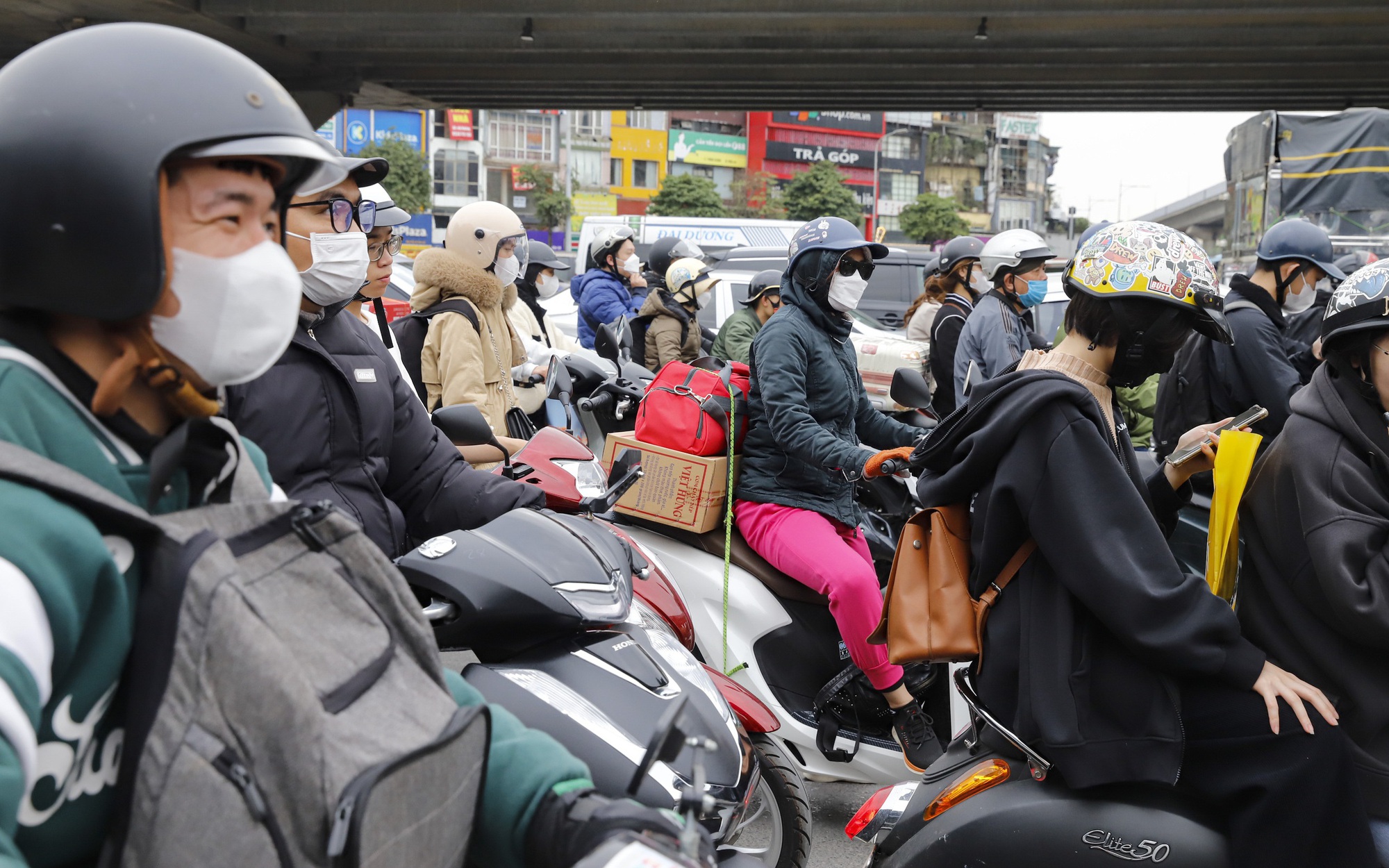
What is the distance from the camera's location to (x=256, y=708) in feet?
3.57

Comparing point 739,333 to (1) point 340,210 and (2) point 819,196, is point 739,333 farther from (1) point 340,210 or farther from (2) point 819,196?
(2) point 819,196

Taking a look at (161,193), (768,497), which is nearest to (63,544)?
(161,193)

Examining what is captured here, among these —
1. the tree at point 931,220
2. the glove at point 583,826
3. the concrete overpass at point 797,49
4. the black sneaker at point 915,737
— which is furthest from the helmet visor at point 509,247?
the tree at point 931,220

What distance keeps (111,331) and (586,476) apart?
2331 mm

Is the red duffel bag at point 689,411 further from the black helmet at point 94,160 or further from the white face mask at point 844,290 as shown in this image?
the black helmet at point 94,160

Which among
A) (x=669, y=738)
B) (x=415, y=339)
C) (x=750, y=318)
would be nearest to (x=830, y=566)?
(x=415, y=339)

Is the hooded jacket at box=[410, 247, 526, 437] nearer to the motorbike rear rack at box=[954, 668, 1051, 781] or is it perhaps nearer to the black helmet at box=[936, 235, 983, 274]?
the motorbike rear rack at box=[954, 668, 1051, 781]

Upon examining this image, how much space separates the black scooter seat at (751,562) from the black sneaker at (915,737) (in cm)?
48

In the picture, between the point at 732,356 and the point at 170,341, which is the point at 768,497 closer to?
the point at 170,341

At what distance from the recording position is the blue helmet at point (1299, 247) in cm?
560

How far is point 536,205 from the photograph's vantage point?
6188cm

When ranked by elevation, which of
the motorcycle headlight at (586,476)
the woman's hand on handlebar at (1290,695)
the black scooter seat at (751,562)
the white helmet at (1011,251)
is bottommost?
the black scooter seat at (751,562)

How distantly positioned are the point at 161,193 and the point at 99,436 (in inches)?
10.5

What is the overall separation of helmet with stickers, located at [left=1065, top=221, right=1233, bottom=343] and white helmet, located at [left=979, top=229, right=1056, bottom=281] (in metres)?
3.94
